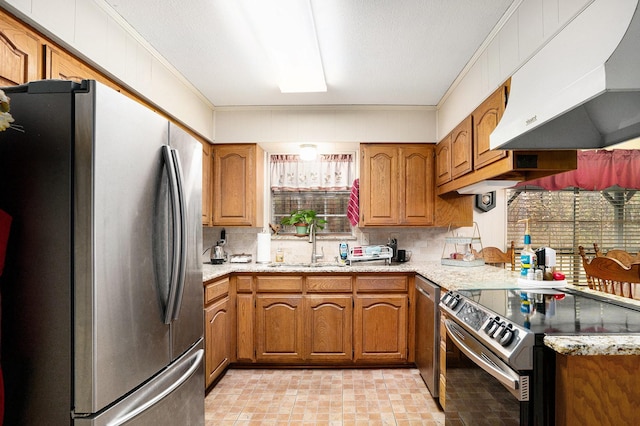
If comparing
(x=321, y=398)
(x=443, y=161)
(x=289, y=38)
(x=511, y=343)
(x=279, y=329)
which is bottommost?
(x=321, y=398)

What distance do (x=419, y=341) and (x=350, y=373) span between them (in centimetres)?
65

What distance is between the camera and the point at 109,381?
1.15 metres

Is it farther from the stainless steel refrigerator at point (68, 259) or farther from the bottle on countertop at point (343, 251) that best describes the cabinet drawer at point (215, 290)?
the stainless steel refrigerator at point (68, 259)

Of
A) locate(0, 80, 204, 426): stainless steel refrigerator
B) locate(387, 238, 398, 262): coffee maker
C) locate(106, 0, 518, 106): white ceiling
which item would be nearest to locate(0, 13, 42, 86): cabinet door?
locate(0, 80, 204, 426): stainless steel refrigerator

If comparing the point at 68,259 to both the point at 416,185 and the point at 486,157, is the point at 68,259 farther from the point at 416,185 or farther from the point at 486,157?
the point at 416,185

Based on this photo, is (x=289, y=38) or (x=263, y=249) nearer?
(x=289, y=38)

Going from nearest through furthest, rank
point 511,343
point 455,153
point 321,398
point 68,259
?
1. point 68,259
2. point 511,343
3. point 321,398
4. point 455,153

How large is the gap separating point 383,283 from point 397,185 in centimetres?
97

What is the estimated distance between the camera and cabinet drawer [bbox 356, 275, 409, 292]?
124 inches

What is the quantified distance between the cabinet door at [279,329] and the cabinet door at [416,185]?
1313mm

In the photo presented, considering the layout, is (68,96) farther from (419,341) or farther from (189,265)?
(419,341)

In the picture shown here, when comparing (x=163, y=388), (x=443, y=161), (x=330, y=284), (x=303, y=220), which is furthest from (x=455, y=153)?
(x=163, y=388)

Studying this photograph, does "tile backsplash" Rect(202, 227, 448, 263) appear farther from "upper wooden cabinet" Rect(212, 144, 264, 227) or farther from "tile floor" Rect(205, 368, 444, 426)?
"tile floor" Rect(205, 368, 444, 426)

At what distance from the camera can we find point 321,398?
2.65 meters
